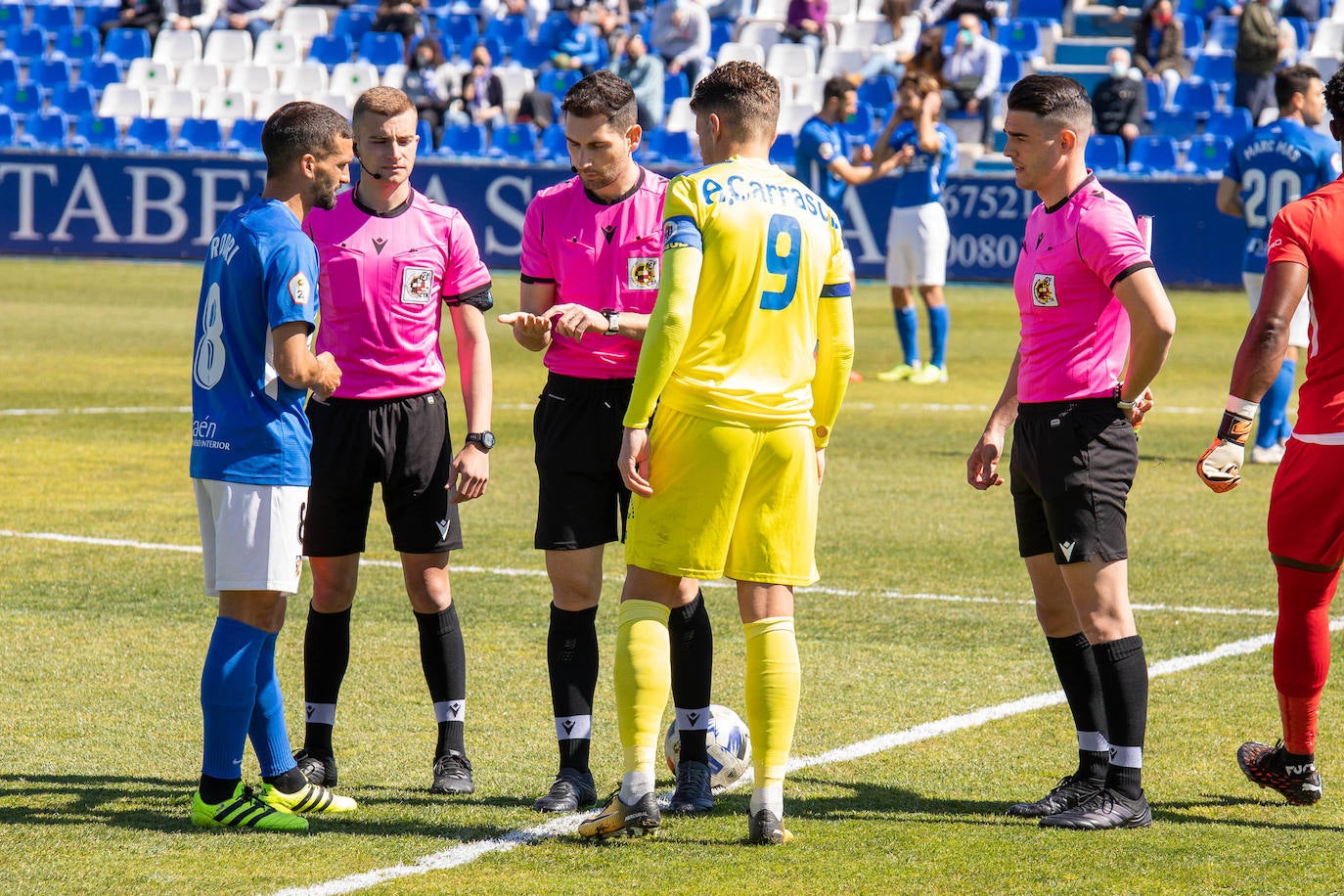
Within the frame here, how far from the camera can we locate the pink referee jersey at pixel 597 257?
209 inches

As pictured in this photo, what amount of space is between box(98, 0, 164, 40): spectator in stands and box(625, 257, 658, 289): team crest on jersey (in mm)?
27927

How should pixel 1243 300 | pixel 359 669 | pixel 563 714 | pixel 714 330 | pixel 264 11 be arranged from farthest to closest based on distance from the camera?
pixel 264 11 < pixel 1243 300 < pixel 359 669 < pixel 563 714 < pixel 714 330

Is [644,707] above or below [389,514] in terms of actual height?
below

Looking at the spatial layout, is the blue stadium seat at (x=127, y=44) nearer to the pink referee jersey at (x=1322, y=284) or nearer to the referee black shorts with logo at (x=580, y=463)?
the referee black shorts with logo at (x=580, y=463)

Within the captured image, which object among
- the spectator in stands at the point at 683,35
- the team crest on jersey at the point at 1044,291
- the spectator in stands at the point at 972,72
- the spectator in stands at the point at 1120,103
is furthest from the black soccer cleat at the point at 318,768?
the spectator in stands at the point at 683,35

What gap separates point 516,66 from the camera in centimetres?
2831

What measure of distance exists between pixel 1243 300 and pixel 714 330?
19.4 m

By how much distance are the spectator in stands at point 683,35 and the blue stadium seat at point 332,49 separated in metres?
5.83

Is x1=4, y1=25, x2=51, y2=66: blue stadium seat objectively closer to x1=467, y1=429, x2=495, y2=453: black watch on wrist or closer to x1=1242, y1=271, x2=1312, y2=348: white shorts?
x1=1242, y1=271, x2=1312, y2=348: white shorts

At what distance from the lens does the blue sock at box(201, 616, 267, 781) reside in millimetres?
4789

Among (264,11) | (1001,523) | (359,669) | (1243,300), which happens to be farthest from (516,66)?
(359,669)

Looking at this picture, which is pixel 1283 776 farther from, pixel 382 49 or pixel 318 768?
pixel 382 49

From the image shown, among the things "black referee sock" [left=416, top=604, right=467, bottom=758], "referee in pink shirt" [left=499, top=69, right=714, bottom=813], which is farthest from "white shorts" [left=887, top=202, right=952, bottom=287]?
"black referee sock" [left=416, top=604, right=467, bottom=758]

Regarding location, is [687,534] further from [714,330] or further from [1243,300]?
[1243,300]
